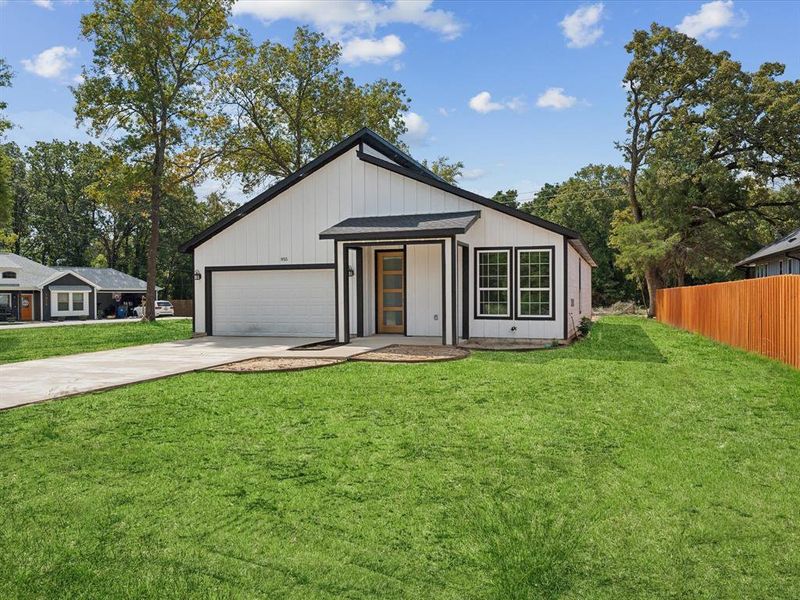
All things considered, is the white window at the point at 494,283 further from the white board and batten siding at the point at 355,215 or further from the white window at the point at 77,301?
the white window at the point at 77,301

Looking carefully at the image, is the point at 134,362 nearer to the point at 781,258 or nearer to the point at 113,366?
the point at 113,366

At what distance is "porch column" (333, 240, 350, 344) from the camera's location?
13930 mm

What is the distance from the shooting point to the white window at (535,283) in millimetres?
13812

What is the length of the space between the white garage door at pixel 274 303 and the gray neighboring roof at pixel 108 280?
29523mm

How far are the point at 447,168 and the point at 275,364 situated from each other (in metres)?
33.6

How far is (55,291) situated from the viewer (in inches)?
1569

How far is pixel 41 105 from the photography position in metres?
24.1

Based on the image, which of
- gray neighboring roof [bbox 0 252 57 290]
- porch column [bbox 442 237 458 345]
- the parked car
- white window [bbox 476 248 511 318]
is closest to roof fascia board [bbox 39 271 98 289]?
gray neighboring roof [bbox 0 252 57 290]

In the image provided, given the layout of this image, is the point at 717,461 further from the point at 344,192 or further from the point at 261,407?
the point at 344,192

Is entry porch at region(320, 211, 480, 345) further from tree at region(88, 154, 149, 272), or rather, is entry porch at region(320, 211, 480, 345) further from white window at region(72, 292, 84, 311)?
white window at region(72, 292, 84, 311)

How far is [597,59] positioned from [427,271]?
862cm

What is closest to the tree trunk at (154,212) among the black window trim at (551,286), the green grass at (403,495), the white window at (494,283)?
the white window at (494,283)

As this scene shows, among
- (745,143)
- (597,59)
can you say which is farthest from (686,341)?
(745,143)

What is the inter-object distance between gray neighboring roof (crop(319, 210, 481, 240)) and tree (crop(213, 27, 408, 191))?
715 inches
